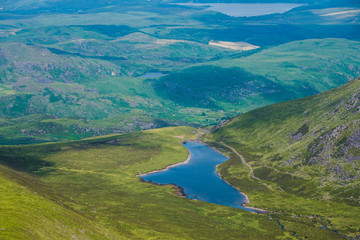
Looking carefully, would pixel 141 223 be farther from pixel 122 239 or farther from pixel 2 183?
pixel 2 183

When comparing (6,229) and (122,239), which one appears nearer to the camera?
(6,229)

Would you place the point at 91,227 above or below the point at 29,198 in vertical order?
below

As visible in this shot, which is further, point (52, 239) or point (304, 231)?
point (304, 231)

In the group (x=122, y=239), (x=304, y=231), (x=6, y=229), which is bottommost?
(x=304, y=231)

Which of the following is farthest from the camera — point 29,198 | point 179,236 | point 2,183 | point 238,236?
point 238,236

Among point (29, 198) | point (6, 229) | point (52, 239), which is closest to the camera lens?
point (6, 229)

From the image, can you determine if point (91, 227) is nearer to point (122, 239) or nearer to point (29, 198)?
point (122, 239)

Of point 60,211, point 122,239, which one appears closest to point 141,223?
point 122,239

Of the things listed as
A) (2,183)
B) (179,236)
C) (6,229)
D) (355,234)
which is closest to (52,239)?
(6,229)

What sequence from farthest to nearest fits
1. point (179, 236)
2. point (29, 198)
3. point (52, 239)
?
point (179, 236) < point (29, 198) < point (52, 239)
